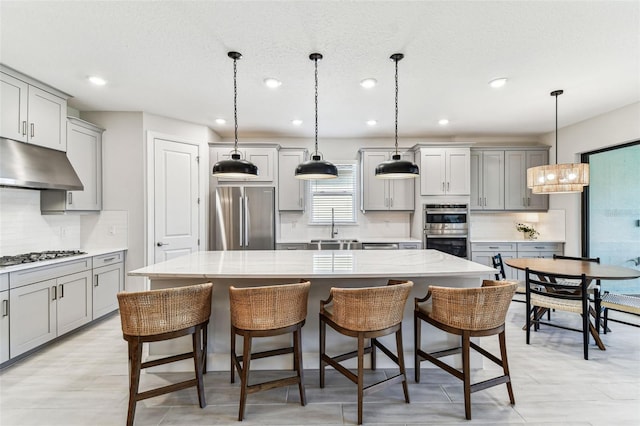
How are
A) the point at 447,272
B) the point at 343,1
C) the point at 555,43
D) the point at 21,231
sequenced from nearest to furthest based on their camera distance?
1. the point at 343,1
2. the point at 447,272
3. the point at 555,43
4. the point at 21,231

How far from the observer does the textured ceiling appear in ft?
6.74

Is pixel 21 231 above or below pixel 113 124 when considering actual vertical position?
below

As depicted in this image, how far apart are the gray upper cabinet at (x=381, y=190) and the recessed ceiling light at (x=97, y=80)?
142 inches

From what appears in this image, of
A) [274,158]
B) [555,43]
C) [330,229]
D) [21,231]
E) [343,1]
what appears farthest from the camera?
[330,229]

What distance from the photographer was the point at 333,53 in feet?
8.45

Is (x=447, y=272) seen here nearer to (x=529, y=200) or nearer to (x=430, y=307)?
(x=430, y=307)

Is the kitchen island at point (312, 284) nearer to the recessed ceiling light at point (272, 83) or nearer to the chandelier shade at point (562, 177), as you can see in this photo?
the chandelier shade at point (562, 177)

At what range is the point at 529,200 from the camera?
5.06 m

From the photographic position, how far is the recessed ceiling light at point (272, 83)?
3088 millimetres

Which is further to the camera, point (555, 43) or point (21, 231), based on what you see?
point (21, 231)

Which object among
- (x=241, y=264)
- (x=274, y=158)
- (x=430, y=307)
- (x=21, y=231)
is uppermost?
(x=274, y=158)

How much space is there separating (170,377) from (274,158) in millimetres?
3326

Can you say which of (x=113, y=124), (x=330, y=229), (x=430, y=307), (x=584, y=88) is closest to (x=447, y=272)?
(x=430, y=307)

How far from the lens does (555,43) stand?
7.89ft
